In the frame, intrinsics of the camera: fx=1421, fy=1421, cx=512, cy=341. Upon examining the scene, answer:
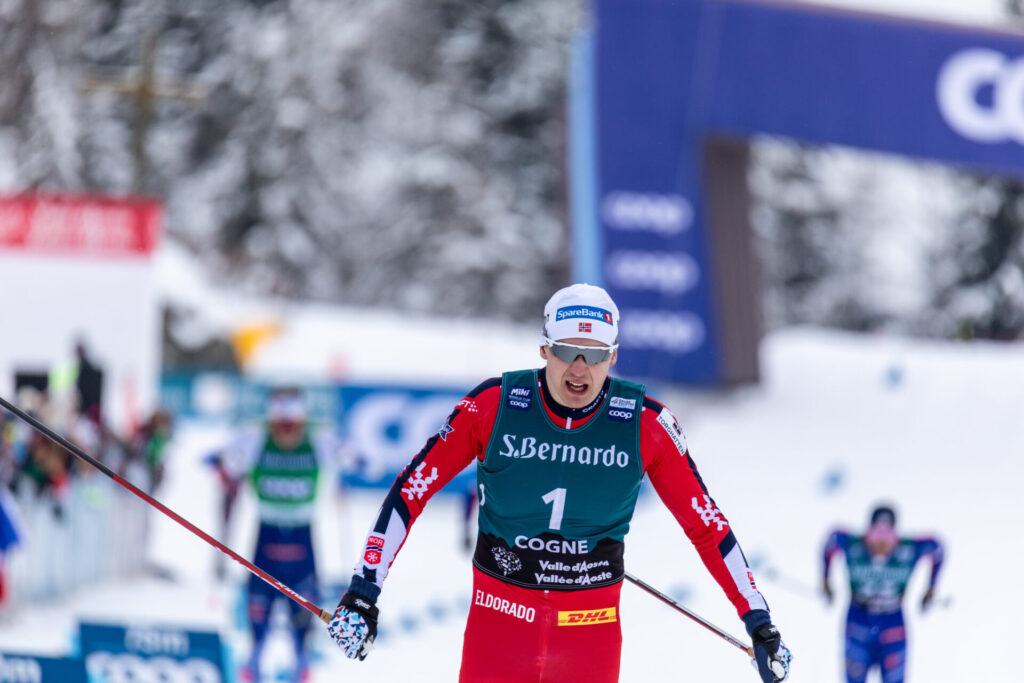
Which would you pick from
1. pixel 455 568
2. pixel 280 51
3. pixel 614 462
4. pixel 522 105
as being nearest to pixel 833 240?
pixel 522 105

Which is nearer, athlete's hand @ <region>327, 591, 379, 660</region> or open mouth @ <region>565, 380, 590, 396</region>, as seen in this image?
athlete's hand @ <region>327, 591, 379, 660</region>

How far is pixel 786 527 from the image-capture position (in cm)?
1702

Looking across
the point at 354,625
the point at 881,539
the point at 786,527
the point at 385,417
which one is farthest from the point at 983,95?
the point at 354,625

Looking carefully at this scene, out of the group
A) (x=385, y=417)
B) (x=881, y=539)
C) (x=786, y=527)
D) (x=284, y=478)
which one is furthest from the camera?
(x=385, y=417)

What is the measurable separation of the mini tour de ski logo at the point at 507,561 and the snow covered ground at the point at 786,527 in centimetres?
475

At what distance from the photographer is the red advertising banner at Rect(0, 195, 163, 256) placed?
16.6 m

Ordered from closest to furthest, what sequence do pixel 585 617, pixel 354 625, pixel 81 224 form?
pixel 354 625 < pixel 585 617 < pixel 81 224

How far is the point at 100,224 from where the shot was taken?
54.6ft

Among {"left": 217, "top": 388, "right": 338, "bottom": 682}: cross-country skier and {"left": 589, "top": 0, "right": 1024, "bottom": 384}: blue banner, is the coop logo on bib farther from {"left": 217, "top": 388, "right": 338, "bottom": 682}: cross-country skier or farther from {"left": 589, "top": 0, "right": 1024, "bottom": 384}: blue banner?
{"left": 589, "top": 0, "right": 1024, "bottom": 384}: blue banner

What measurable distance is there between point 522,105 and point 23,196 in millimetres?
23119

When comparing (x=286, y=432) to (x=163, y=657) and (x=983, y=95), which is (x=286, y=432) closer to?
(x=163, y=657)

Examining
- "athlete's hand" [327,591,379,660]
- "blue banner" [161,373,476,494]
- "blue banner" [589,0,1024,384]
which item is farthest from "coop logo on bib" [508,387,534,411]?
"blue banner" [589,0,1024,384]

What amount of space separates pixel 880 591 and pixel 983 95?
10.0 metres

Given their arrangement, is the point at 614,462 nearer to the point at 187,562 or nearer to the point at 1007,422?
the point at 187,562
